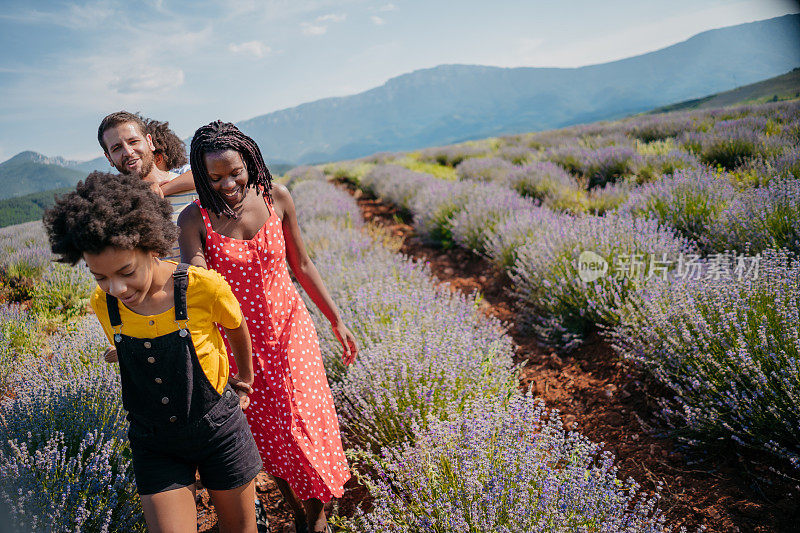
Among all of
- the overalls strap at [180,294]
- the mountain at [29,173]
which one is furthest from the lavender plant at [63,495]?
the mountain at [29,173]

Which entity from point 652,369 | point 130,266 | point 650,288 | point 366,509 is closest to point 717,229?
point 650,288

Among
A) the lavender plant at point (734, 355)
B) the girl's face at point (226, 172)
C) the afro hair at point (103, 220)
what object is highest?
the girl's face at point (226, 172)

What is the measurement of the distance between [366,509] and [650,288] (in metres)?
2.29

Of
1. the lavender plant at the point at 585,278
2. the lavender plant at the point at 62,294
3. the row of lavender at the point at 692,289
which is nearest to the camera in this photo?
the row of lavender at the point at 692,289

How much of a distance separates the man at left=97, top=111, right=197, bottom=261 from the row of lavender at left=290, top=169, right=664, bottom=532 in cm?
123

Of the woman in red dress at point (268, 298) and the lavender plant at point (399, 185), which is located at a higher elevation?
the lavender plant at point (399, 185)

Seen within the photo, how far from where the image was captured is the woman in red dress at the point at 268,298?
154 cm

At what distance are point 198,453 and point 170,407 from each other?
0.18m

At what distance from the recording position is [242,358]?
1.44 meters

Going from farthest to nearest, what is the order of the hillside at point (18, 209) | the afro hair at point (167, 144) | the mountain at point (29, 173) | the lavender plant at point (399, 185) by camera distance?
the lavender plant at point (399, 185) < the mountain at point (29, 173) < the hillside at point (18, 209) < the afro hair at point (167, 144)

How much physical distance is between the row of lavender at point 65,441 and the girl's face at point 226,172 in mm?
1070

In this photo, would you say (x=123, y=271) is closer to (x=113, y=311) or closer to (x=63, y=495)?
(x=113, y=311)

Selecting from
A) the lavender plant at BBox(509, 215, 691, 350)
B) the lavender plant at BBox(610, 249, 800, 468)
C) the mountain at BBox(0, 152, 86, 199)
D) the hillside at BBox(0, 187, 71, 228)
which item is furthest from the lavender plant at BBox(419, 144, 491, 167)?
the lavender plant at BBox(610, 249, 800, 468)

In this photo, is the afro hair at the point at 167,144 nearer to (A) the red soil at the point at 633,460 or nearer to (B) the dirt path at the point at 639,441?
(A) the red soil at the point at 633,460
